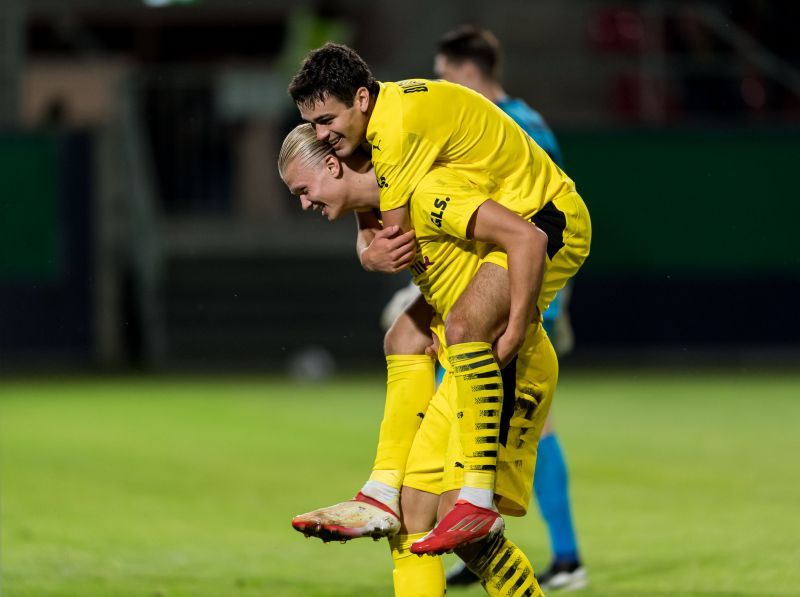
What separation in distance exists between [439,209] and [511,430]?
75 cm

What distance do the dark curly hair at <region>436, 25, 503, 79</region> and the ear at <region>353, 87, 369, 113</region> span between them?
2107 millimetres

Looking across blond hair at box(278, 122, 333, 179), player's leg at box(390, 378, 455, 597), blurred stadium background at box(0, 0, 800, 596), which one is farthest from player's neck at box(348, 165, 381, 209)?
blurred stadium background at box(0, 0, 800, 596)

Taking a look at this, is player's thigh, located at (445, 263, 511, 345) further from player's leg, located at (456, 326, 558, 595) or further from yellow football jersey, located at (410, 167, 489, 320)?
player's leg, located at (456, 326, 558, 595)

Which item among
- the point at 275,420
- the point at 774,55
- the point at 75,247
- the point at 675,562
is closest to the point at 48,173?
the point at 75,247

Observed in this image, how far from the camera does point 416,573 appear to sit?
4578 millimetres

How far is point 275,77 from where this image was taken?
70.3 feet

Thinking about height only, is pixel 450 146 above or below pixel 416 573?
above

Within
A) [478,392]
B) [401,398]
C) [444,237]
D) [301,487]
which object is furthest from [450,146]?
[301,487]

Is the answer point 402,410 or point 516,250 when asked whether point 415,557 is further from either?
point 516,250

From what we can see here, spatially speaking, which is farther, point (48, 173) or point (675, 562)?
point (48, 173)

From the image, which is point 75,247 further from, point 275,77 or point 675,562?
point 675,562

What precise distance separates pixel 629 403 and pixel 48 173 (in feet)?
28.4

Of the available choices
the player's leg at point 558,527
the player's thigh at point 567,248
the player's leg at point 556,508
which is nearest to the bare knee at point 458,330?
the player's thigh at point 567,248

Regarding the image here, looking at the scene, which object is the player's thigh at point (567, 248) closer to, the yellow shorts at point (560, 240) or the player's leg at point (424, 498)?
the yellow shorts at point (560, 240)
